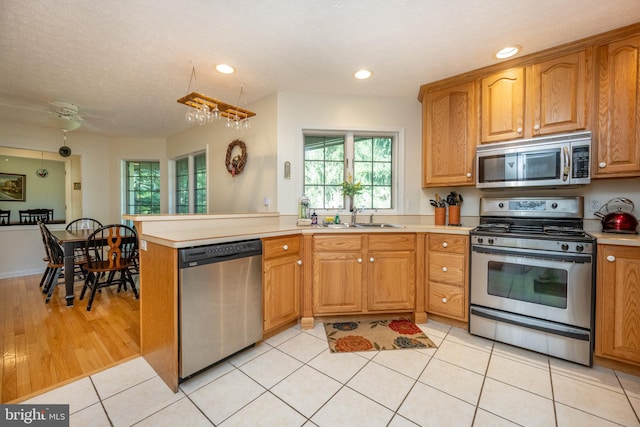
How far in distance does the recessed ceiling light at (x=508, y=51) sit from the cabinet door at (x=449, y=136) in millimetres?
294

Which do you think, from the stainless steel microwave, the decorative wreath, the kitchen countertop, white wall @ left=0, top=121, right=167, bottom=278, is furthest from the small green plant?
white wall @ left=0, top=121, right=167, bottom=278

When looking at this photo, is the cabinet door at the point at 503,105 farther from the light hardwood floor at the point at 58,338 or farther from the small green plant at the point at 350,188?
the light hardwood floor at the point at 58,338

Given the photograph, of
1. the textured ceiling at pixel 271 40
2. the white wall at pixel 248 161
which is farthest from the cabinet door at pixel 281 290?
the textured ceiling at pixel 271 40

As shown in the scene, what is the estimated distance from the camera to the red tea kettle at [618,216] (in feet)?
6.36

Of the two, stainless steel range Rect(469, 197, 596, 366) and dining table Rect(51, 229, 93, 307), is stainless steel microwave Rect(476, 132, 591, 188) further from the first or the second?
dining table Rect(51, 229, 93, 307)

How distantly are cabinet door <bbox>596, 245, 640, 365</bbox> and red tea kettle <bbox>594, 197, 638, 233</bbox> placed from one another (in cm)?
43

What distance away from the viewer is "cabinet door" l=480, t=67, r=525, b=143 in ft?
7.34

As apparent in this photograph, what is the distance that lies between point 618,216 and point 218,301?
297 centimetres

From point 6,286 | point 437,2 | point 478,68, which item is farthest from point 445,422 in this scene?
point 6,286

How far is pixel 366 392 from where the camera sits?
1.54 meters

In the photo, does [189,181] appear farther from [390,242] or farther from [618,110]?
[618,110]

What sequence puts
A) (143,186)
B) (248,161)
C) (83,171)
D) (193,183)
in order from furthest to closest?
1. (143,186)
2. (83,171)
3. (193,183)
4. (248,161)

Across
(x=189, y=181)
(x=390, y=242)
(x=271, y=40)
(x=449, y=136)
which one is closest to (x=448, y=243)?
(x=390, y=242)

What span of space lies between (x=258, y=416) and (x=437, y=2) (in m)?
2.58
